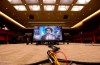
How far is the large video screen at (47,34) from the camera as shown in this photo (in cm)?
449

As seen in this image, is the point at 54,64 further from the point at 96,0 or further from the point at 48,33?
the point at 96,0

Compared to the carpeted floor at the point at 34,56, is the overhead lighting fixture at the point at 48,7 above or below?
above

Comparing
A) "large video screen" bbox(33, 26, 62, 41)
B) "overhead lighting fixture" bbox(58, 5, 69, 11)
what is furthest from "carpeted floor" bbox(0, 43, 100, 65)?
"overhead lighting fixture" bbox(58, 5, 69, 11)

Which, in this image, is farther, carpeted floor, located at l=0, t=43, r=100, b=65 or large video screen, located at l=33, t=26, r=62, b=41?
large video screen, located at l=33, t=26, r=62, b=41

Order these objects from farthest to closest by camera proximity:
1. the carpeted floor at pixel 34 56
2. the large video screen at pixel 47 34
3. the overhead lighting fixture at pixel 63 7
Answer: the overhead lighting fixture at pixel 63 7
the large video screen at pixel 47 34
the carpeted floor at pixel 34 56

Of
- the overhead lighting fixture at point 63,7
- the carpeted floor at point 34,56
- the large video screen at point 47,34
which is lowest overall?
the carpeted floor at point 34,56

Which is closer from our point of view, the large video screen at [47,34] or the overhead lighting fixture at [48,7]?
the large video screen at [47,34]

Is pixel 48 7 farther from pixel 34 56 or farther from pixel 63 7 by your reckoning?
pixel 34 56

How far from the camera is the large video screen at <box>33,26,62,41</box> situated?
14.7ft

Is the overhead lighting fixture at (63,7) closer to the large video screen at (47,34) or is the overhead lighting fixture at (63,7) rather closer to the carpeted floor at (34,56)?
the large video screen at (47,34)

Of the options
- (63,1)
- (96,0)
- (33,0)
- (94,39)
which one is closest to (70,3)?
(63,1)

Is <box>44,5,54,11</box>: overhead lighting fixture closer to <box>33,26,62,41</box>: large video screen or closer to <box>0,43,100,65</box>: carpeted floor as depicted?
<box>33,26,62,41</box>: large video screen

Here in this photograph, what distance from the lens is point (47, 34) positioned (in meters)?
4.51

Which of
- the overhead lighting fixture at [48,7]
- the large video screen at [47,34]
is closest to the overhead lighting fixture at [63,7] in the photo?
the overhead lighting fixture at [48,7]
